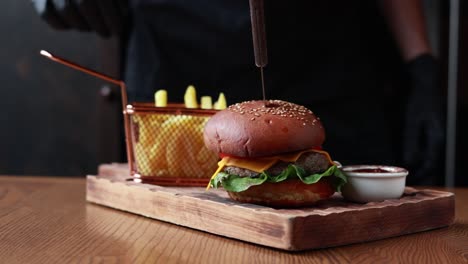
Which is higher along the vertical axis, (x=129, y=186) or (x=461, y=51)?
(x=461, y=51)

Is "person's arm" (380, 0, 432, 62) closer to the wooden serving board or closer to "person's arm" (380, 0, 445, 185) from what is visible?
"person's arm" (380, 0, 445, 185)

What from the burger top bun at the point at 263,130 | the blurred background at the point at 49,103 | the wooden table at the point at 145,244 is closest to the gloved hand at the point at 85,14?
the blurred background at the point at 49,103

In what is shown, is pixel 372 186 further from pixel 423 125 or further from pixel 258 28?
pixel 423 125

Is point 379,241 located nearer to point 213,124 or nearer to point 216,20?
point 213,124

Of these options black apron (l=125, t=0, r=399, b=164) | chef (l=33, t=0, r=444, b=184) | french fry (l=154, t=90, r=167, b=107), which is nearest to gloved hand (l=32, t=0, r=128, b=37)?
chef (l=33, t=0, r=444, b=184)

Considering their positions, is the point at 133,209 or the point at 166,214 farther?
the point at 133,209

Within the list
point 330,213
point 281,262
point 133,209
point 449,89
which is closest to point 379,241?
point 330,213

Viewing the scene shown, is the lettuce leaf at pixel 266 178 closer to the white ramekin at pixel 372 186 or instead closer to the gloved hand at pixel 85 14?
the white ramekin at pixel 372 186
